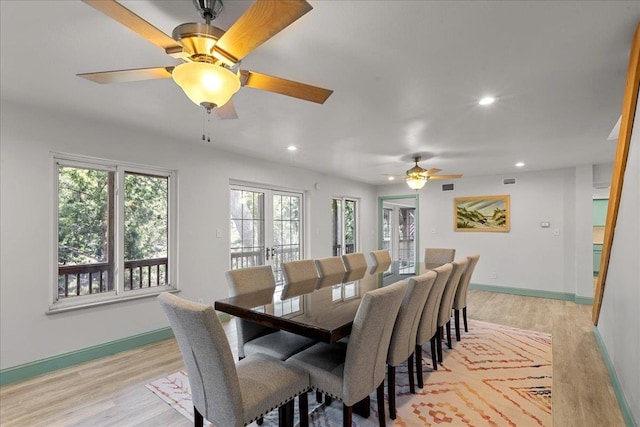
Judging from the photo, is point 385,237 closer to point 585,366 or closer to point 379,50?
point 585,366

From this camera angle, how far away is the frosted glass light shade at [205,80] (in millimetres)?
1420

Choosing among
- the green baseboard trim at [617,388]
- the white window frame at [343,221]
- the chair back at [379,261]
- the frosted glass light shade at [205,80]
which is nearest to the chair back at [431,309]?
the green baseboard trim at [617,388]

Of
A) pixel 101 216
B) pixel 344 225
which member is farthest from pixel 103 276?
pixel 344 225

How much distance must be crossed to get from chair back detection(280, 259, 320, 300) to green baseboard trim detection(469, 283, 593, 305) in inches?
169

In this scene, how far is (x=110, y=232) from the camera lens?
3354 millimetres

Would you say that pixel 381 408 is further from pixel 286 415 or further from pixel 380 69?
pixel 380 69

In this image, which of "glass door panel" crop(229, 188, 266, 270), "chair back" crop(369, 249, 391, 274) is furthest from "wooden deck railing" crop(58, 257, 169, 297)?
"chair back" crop(369, 249, 391, 274)

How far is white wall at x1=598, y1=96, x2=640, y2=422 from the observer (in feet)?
6.27

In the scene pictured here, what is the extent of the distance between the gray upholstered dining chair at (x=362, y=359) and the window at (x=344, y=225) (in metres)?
4.58

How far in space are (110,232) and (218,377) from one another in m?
2.57

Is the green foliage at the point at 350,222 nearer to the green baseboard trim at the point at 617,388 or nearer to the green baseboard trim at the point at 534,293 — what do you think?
the green baseboard trim at the point at 534,293

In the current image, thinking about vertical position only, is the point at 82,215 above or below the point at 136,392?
above

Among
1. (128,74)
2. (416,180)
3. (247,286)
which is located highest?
(128,74)

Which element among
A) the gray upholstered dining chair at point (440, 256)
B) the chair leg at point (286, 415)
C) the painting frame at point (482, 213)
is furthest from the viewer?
the painting frame at point (482, 213)
